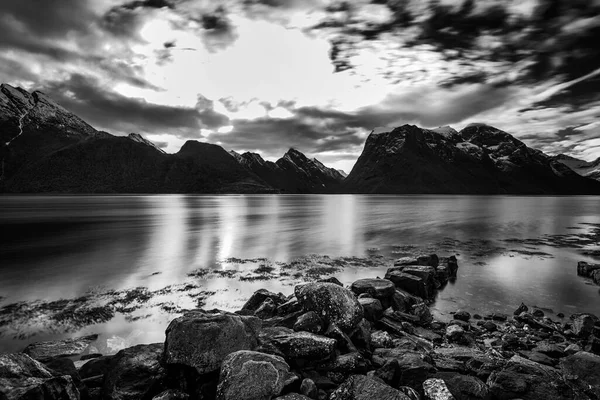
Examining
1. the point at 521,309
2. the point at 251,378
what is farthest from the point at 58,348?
the point at 521,309

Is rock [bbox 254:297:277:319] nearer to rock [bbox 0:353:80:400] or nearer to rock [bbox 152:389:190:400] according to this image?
rock [bbox 152:389:190:400]

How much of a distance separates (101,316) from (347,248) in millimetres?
25819

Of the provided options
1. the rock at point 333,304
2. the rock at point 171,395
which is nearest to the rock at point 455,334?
the rock at point 333,304

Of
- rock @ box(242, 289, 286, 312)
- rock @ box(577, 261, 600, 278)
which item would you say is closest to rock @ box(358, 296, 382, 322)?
rock @ box(242, 289, 286, 312)

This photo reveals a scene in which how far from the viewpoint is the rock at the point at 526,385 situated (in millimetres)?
7660

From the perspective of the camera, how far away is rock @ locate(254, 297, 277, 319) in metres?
13.9

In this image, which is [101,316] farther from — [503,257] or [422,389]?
[503,257]

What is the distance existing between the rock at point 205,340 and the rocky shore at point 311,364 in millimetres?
27

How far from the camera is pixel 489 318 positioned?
15195 mm

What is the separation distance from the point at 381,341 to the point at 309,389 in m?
4.85

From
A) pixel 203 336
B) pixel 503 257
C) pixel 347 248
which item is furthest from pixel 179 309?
pixel 503 257

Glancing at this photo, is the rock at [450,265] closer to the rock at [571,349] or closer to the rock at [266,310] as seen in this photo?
the rock at [571,349]

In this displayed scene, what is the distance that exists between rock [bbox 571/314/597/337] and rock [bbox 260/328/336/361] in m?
11.9

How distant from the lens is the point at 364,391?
7.01 m
